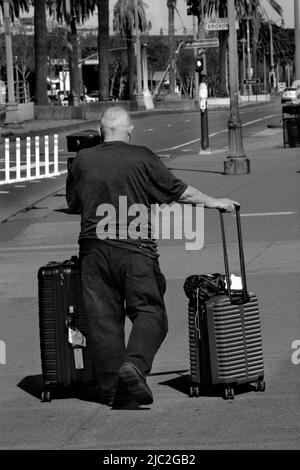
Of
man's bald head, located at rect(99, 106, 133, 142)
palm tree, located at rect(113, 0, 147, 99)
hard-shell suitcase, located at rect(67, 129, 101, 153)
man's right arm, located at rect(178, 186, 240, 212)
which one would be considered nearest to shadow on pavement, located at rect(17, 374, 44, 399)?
man's right arm, located at rect(178, 186, 240, 212)

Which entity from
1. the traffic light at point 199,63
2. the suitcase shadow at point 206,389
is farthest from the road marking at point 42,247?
the traffic light at point 199,63

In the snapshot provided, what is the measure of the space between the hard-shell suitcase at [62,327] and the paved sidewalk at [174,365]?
6.8 inches

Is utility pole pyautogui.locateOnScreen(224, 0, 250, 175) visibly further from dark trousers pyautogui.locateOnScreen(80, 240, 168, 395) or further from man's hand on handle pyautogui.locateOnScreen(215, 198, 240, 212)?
dark trousers pyautogui.locateOnScreen(80, 240, 168, 395)

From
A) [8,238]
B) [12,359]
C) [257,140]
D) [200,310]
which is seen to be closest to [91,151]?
[200,310]

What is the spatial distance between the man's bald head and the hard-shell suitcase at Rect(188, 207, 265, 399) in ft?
3.64

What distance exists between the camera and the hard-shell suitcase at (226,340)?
24.4 feet

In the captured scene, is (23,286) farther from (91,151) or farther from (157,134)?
(157,134)

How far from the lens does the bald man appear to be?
291 inches

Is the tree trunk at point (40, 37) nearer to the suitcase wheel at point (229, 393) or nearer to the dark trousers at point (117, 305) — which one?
the dark trousers at point (117, 305)

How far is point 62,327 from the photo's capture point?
7.77m

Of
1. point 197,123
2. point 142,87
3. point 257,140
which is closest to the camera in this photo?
point 257,140

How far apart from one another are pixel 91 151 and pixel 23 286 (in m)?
5.97
